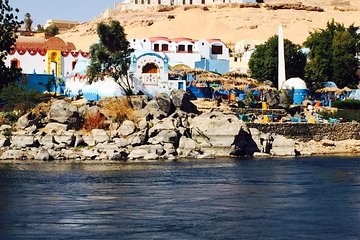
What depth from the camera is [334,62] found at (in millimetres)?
59312

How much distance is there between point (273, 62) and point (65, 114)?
20.5m

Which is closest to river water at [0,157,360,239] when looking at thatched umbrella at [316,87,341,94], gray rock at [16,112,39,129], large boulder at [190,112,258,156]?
large boulder at [190,112,258,156]

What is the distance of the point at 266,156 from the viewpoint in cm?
4131

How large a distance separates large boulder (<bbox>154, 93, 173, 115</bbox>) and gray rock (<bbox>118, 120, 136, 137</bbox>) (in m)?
2.27

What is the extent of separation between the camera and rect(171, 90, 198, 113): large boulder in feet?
144

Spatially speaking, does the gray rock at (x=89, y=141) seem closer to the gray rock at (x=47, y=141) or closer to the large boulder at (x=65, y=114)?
the gray rock at (x=47, y=141)

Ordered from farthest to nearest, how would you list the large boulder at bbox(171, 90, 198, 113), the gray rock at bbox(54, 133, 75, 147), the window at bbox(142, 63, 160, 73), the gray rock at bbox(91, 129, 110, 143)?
the window at bbox(142, 63, 160, 73) → the large boulder at bbox(171, 90, 198, 113) → the gray rock at bbox(91, 129, 110, 143) → the gray rock at bbox(54, 133, 75, 147)

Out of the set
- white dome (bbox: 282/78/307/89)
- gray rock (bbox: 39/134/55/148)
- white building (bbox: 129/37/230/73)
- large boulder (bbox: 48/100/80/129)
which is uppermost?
white building (bbox: 129/37/230/73)

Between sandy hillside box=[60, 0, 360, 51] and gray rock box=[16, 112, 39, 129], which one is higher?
sandy hillside box=[60, 0, 360, 51]

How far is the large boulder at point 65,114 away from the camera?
4178cm

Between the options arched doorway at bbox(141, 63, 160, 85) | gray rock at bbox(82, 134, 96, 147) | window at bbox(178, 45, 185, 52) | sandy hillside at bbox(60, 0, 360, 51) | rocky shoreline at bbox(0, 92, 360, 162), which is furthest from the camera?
sandy hillside at bbox(60, 0, 360, 51)

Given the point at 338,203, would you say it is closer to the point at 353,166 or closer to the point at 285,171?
the point at 285,171

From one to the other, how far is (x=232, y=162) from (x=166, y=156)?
2.96 metres

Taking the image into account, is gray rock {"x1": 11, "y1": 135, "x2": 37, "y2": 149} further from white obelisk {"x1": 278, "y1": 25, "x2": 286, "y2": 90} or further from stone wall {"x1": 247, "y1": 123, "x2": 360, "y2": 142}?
white obelisk {"x1": 278, "y1": 25, "x2": 286, "y2": 90}
